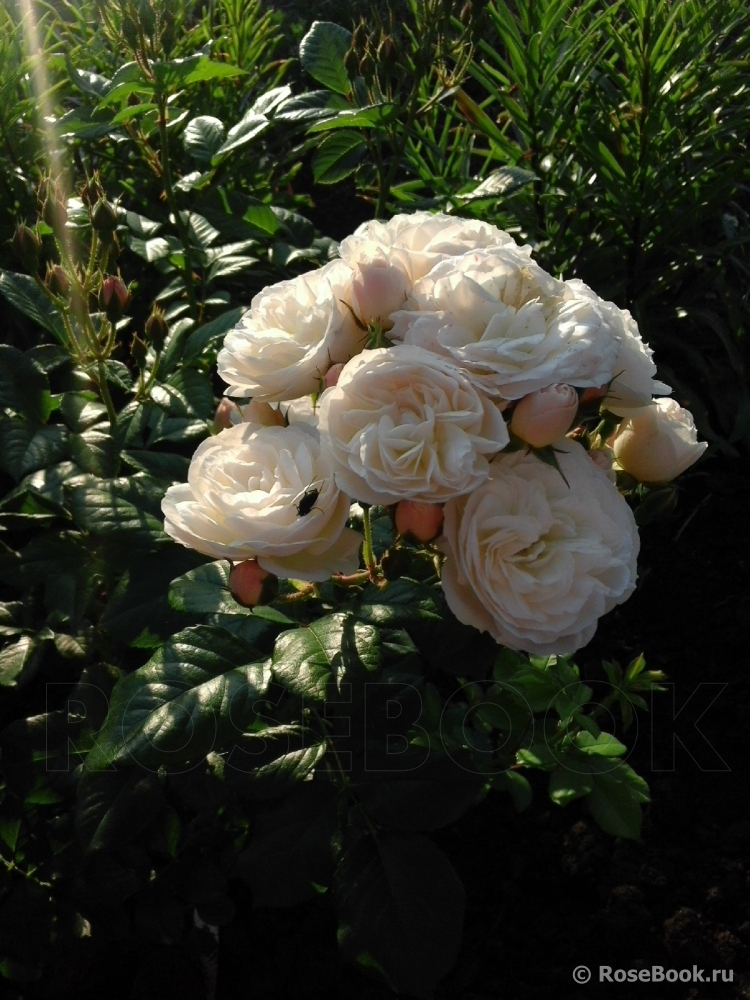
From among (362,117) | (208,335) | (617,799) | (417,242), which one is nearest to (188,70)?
(362,117)

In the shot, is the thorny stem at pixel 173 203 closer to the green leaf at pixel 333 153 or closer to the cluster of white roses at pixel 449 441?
the green leaf at pixel 333 153

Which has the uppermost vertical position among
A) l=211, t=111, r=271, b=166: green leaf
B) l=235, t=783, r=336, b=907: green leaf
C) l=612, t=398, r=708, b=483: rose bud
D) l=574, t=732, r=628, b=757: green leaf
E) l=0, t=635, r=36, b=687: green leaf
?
l=211, t=111, r=271, b=166: green leaf

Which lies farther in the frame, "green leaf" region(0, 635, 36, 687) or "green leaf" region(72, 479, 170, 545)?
"green leaf" region(0, 635, 36, 687)

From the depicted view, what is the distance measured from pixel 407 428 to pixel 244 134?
3.04 ft

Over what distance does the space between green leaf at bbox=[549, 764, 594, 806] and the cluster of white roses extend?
1.59 feet

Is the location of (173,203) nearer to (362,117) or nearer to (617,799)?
(362,117)

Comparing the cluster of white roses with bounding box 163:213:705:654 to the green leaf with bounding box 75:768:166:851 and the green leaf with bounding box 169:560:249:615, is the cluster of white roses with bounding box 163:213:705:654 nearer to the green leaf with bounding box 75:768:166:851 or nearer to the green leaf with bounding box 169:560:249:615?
the green leaf with bounding box 169:560:249:615

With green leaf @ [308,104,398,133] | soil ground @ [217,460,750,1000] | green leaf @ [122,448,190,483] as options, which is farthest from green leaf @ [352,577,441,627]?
green leaf @ [308,104,398,133]

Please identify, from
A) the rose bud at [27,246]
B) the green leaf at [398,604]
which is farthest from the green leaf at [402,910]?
the rose bud at [27,246]

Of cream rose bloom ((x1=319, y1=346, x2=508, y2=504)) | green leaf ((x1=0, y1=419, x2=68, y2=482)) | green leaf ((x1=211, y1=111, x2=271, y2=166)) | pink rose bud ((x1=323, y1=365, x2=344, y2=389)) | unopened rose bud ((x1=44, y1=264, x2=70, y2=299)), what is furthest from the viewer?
green leaf ((x1=211, y1=111, x2=271, y2=166))

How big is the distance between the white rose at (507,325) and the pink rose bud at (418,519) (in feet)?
0.38

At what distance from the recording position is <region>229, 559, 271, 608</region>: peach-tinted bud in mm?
739

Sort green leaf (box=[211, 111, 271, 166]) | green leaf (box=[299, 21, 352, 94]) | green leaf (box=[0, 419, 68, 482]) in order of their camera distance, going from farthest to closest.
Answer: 1. green leaf (box=[299, 21, 352, 94])
2. green leaf (box=[211, 111, 271, 166])
3. green leaf (box=[0, 419, 68, 482])

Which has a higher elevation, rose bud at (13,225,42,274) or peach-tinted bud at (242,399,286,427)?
rose bud at (13,225,42,274)
